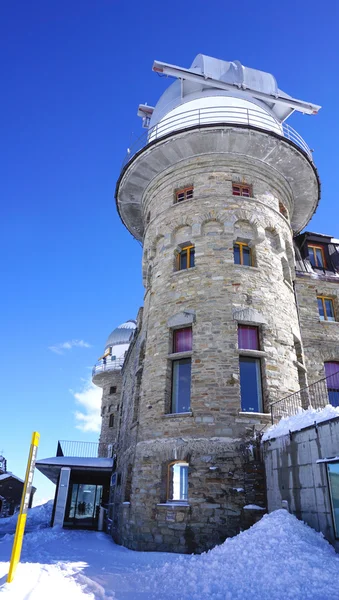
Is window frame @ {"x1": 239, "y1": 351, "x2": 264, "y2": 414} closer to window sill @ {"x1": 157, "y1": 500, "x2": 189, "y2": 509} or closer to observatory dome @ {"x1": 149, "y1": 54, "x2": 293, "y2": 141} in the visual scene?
window sill @ {"x1": 157, "y1": 500, "x2": 189, "y2": 509}

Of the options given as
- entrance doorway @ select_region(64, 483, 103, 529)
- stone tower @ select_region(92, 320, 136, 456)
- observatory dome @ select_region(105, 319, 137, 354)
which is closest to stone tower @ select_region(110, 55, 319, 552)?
entrance doorway @ select_region(64, 483, 103, 529)

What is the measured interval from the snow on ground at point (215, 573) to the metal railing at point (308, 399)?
11.8 ft

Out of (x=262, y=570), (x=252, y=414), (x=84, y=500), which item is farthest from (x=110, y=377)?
(x=262, y=570)

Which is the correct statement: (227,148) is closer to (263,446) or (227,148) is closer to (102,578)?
(263,446)

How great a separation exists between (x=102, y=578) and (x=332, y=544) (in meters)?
4.66

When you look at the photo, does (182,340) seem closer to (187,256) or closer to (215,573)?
(187,256)

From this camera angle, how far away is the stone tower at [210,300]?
12148 mm

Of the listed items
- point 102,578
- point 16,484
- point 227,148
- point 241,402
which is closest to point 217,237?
point 227,148

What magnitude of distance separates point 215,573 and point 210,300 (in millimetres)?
8388

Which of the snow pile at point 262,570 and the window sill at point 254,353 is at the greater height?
the window sill at point 254,353

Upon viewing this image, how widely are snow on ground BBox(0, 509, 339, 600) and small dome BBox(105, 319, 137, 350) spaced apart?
28062 mm

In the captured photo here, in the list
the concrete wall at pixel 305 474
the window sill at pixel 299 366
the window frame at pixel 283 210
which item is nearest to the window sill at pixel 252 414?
the concrete wall at pixel 305 474

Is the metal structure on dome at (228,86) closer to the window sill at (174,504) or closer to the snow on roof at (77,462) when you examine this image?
the window sill at (174,504)

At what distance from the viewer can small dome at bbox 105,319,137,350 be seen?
38.6m
